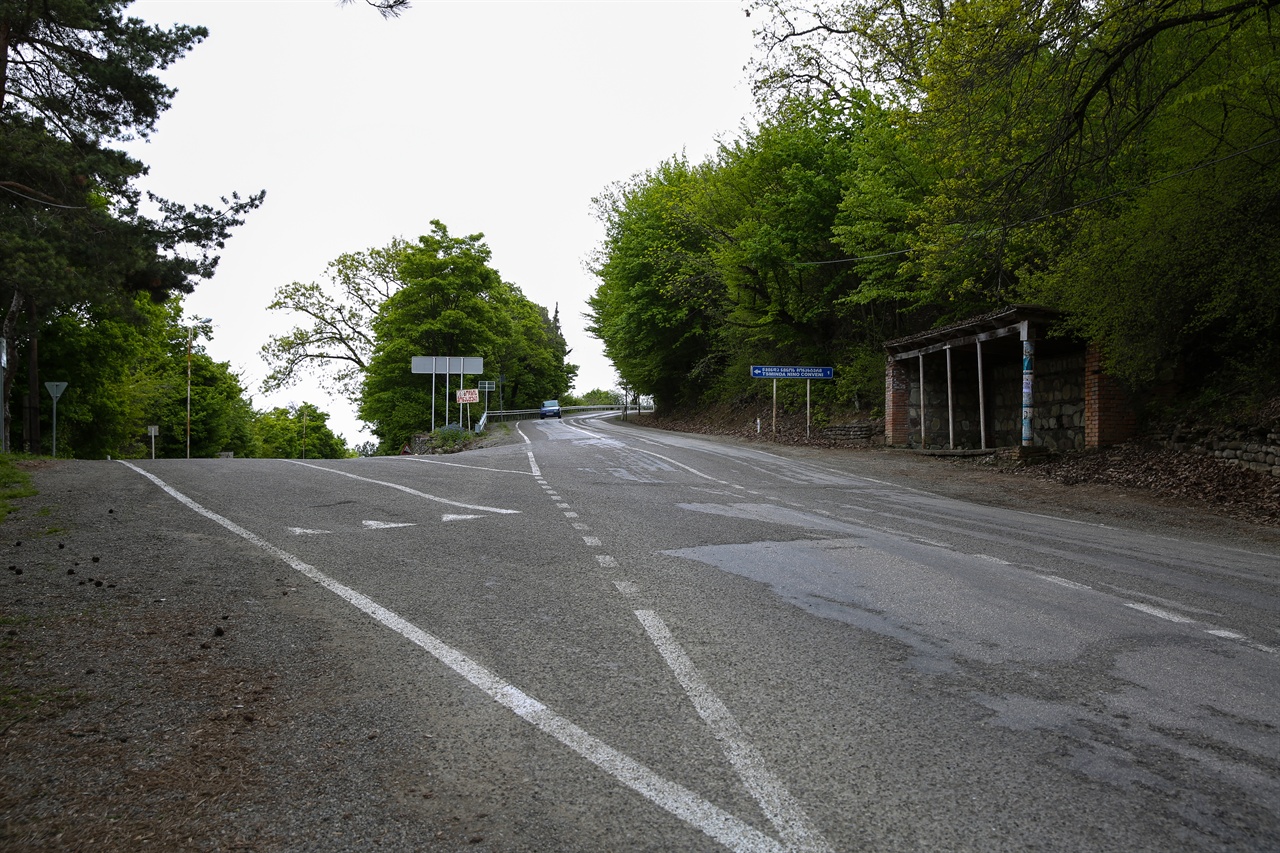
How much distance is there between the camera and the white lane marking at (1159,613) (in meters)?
5.09

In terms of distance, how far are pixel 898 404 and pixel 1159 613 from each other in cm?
2012

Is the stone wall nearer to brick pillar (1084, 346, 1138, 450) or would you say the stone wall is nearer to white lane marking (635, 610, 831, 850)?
brick pillar (1084, 346, 1138, 450)

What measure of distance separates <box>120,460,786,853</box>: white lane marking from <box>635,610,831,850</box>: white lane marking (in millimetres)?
105

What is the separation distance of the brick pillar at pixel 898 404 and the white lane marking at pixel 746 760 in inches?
849

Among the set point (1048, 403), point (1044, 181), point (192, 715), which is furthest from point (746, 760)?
point (1048, 403)

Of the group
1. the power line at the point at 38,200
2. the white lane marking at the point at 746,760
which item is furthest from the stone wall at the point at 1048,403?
the power line at the point at 38,200

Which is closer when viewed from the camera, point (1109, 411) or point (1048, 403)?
point (1109, 411)

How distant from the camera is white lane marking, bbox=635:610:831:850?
8.08 ft

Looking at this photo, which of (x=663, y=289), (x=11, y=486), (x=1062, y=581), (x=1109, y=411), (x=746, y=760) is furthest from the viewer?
(x=663, y=289)

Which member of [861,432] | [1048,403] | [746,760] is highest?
[1048,403]

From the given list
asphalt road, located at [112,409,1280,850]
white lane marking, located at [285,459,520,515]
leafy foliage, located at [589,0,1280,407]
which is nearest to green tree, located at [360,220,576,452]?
leafy foliage, located at [589,0,1280,407]

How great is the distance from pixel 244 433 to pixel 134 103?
6095 centimetres

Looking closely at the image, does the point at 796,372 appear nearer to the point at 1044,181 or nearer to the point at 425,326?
the point at 1044,181

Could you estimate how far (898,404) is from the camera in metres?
24.7
